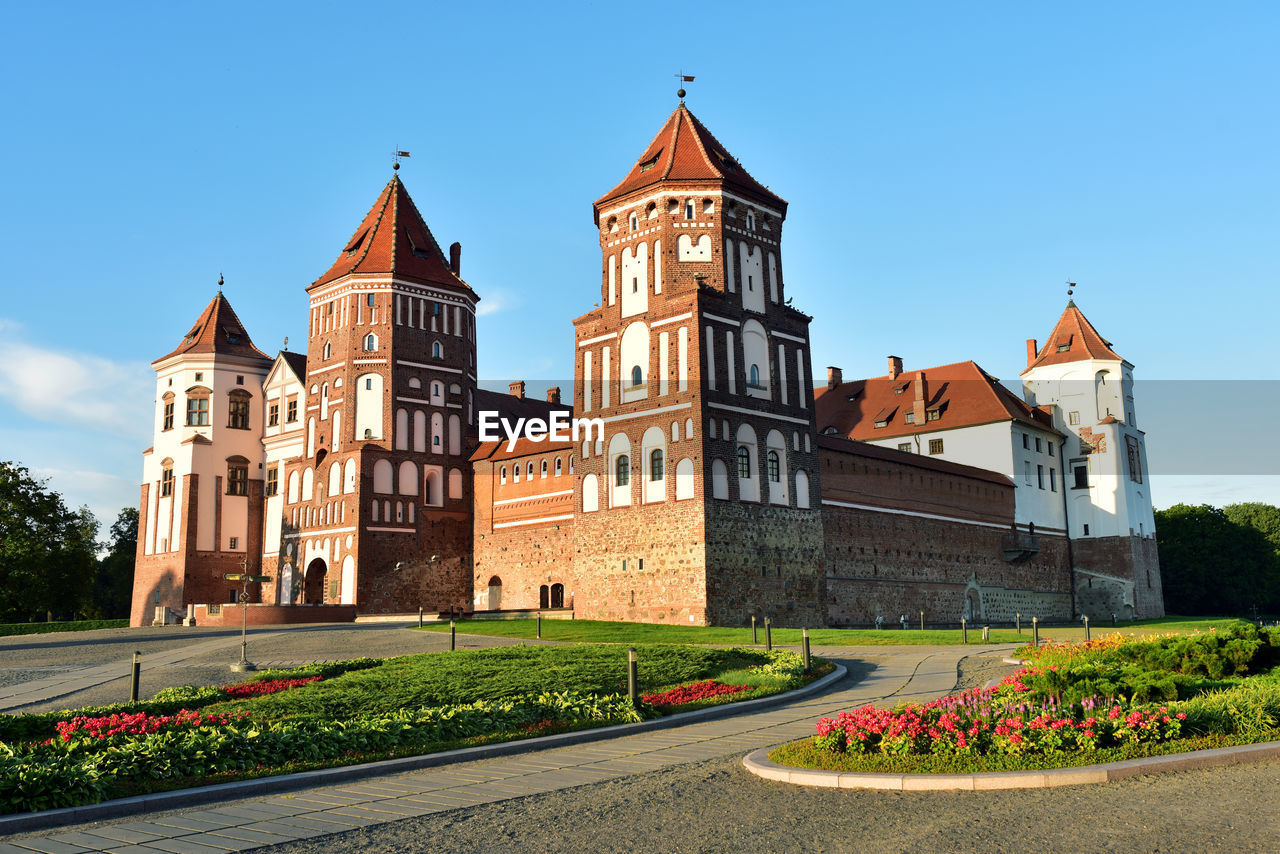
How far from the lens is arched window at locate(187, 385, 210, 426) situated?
5475cm

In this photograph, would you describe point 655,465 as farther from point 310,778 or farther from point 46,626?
point 310,778

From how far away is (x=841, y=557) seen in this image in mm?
45969

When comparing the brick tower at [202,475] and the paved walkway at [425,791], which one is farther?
the brick tower at [202,475]

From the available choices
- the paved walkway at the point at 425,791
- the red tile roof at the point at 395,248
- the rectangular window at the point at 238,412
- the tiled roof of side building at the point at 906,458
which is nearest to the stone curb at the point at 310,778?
the paved walkway at the point at 425,791

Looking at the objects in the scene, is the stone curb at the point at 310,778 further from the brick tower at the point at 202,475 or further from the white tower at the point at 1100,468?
the white tower at the point at 1100,468

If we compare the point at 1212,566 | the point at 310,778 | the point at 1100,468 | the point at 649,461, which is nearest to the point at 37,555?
the point at 649,461

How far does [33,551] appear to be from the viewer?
53.1m

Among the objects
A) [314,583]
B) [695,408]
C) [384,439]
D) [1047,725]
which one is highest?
[384,439]

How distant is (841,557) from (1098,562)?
25746mm

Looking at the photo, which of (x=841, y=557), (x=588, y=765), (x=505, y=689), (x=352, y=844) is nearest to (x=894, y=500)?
(x=841, y=557)

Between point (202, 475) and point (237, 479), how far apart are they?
167 cm

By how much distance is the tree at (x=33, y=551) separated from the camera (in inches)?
2082

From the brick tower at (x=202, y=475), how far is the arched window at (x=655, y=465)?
2371cm

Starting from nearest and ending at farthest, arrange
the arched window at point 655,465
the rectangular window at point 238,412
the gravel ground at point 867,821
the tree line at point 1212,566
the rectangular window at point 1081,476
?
the gravel ground at point 867,821
the arched window at point 655,465
the rectangular window at point 238,412
the rectangular window at point 1081,476
the tree line at point 1212,566
